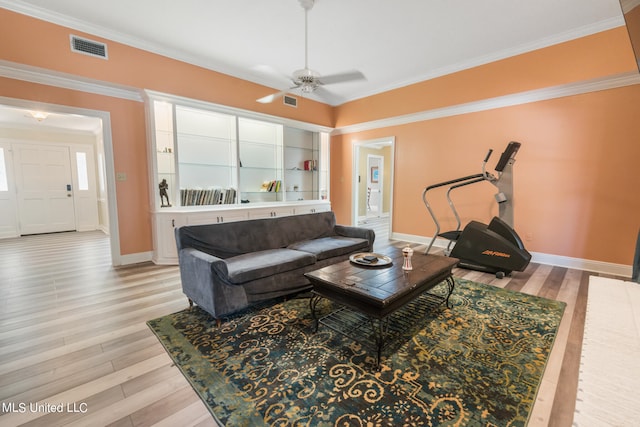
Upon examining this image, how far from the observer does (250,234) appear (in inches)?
124

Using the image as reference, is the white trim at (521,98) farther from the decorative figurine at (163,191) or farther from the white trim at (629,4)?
the decorative figurine at (163,191)

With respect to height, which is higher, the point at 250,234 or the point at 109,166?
the point at 109,166

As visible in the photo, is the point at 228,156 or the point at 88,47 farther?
the point at 228,156

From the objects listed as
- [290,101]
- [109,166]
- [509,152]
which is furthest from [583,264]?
[109,166]

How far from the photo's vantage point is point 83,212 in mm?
6828

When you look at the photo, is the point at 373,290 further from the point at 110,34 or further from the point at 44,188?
the point at 44,188

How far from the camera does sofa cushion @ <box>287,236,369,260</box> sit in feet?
10.3

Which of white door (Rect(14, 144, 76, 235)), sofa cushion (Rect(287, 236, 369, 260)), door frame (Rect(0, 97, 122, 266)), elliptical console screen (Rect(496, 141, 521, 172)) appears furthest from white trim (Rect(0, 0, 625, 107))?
white door (Rect(14, 144, 76, 235))

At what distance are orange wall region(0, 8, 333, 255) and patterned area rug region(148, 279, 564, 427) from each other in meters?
2.42

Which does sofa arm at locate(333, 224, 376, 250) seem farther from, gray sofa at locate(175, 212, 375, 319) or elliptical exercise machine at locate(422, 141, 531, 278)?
elliptical exercise machine at locate(422, 141, 531, 278)

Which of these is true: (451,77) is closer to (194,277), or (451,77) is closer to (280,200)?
(280,200)

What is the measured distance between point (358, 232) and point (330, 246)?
0.69m

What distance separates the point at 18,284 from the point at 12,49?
2757mm

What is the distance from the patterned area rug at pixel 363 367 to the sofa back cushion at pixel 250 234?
0.70 metres
